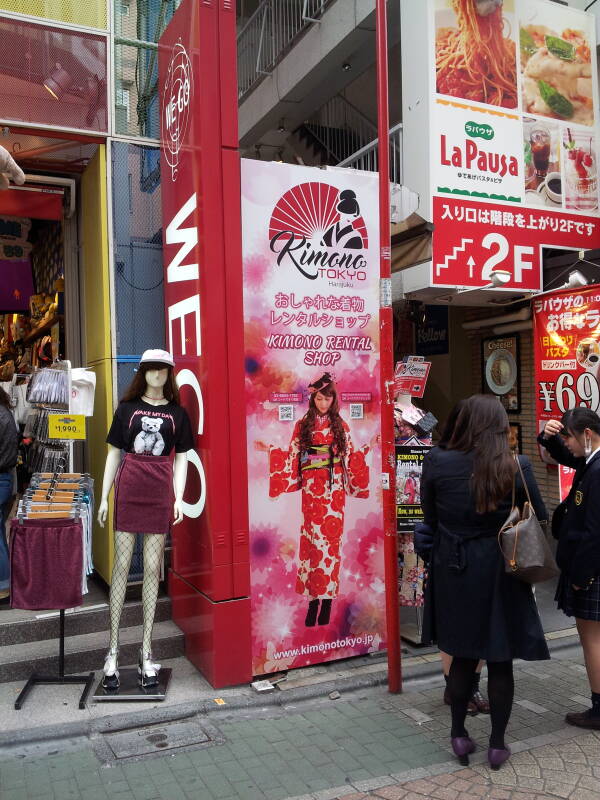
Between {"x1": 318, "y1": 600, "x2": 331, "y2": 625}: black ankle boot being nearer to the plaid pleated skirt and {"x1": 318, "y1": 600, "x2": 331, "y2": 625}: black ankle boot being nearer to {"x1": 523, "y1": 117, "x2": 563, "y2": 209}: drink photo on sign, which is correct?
the plaid pleated skirt

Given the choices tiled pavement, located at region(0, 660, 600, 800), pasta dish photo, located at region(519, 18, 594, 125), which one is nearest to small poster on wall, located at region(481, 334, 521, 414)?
pasta dish photo, located at region(519, 18, 594, 125)

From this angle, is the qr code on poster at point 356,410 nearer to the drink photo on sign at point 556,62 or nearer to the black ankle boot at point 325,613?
the black ankle boot at point 325,613

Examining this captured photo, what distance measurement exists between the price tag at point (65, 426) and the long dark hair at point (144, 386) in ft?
1.25

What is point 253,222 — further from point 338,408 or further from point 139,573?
point 139,573

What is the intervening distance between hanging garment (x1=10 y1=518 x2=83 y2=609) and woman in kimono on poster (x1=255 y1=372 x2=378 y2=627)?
135 centimetres

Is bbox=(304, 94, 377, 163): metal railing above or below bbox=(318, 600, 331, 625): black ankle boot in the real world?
above


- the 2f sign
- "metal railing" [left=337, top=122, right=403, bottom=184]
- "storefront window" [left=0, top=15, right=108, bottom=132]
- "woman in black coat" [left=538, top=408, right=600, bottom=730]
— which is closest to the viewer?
"woman in black coat" [left=538, top=408, right=600, bottom=730]

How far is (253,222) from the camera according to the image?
471 cm

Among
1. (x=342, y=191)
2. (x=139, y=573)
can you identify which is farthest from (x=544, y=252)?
(x=139, y=573)

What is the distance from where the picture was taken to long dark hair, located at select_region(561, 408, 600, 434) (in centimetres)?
402

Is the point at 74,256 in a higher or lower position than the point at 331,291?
higher

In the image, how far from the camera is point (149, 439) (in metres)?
4.48

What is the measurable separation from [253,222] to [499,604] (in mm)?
2881

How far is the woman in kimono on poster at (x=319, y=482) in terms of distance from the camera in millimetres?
4824
